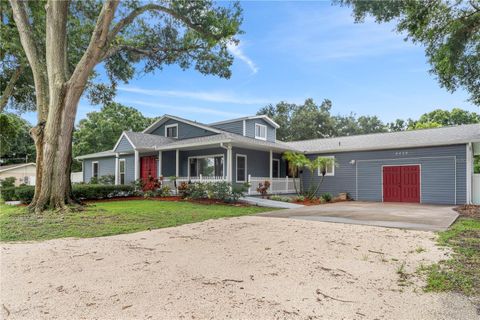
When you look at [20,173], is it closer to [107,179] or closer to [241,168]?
[107,179]

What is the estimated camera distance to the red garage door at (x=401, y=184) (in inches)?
576

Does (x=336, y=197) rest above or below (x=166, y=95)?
below

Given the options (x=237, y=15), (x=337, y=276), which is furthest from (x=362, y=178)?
(x=337, y=276)

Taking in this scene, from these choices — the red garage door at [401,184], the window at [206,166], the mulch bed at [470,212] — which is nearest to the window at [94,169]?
the window at [206,166]

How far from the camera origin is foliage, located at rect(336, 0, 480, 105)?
7348 mm

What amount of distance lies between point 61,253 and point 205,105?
21034 mm

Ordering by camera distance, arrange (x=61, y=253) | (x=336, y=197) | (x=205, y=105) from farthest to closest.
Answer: (x=205, y=105)
(x=336, y=197)
(x=61, y=253)

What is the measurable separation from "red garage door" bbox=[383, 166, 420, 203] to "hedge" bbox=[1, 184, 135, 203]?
1365 centimetres

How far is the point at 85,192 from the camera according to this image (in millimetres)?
14070

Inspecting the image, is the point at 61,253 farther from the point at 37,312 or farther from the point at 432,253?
the point at 432,253

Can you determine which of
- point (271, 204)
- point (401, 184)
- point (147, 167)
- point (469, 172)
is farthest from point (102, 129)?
point (469, 172)

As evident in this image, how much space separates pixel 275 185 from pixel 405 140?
23.5 ft

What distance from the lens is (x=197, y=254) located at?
4754 millimetres

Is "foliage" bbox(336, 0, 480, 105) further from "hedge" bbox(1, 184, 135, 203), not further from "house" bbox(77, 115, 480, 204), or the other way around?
"hedge" bbox(1, 184, 135, 203)
